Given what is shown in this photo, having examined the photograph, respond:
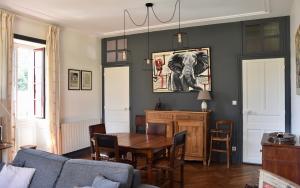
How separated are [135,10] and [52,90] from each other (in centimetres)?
226

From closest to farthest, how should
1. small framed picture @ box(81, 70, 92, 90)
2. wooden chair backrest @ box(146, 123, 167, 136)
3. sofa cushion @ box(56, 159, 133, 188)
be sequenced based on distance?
sofa cushion @ box(56, 159, 133, 188) < wooden chair backrest @ box(146, 123, 167, 136) < small framed picture @ box(81, 70, 92, 90)

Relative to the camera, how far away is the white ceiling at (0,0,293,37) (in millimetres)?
4289

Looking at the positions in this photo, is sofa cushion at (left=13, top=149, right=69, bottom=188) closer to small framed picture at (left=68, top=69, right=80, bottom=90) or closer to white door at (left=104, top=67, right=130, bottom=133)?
small framed picture at (left=68, top=69, right=80, bottom=90)

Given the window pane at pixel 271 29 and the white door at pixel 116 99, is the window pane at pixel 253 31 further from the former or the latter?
the white door at pixel 116 99

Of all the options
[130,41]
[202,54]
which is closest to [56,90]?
[130,41]

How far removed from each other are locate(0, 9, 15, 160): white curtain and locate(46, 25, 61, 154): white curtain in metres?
0.86

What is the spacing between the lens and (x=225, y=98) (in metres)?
5.48

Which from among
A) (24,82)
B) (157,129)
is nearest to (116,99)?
(24,82)

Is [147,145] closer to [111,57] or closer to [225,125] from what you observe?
[225,125]

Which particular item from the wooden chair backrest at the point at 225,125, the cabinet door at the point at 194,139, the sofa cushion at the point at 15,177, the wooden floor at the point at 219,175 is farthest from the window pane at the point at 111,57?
the sofa cushion at the point at 15,177

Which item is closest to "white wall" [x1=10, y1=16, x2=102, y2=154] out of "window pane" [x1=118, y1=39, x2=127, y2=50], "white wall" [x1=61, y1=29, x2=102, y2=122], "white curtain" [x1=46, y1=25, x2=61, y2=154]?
"white wall" [x1=61, y1=29, x2=102, y2=122]

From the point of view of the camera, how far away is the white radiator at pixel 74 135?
5.59m

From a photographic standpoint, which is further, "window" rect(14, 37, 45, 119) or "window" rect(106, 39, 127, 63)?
"window" rect(106, 39, 127, 63)

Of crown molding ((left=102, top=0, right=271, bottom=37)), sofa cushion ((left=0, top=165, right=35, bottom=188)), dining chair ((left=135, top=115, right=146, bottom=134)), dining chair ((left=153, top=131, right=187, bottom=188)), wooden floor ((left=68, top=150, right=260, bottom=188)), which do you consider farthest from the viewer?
dining chair ((left=135, top=115, right=146, bottom=134))
